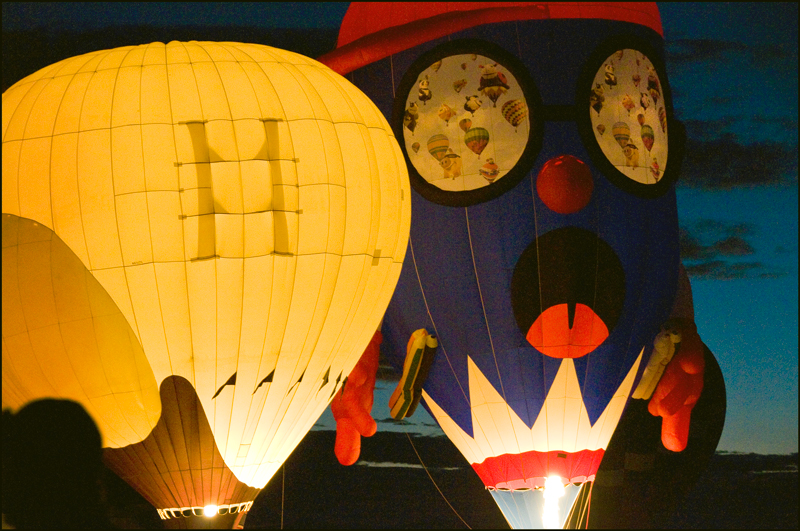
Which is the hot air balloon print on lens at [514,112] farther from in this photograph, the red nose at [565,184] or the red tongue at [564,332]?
the red tongue at [564,332]

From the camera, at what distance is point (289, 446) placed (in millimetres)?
6246

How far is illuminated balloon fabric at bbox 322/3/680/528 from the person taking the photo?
23.3ft

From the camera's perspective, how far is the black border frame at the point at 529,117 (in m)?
7.06

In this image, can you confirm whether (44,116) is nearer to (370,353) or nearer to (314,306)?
(314,306)

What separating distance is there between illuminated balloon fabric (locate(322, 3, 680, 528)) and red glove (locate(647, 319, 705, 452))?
0.26m

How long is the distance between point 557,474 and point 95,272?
3.41m

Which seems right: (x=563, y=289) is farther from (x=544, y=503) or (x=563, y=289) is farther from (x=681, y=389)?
(x=544, y=503)

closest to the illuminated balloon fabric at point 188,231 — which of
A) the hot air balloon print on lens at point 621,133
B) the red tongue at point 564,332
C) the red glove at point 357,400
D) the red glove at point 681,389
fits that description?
the red glove at point 357,400

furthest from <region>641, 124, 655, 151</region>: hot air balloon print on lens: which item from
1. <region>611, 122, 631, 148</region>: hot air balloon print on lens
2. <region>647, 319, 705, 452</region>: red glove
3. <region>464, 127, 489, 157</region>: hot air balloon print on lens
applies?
<region>647, 319, 705, 452</region>: red glove

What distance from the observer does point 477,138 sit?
277 inches

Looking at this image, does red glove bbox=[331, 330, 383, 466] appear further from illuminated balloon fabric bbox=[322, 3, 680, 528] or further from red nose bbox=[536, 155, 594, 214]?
red nose bbox=[536, 155, 594, 214]

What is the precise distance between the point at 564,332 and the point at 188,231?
272cm

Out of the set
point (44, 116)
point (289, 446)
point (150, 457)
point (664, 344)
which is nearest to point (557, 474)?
point (664, 344)

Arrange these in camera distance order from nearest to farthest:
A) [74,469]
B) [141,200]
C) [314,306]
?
1. [74,469]
2. [141,200]
3. [314,306]
